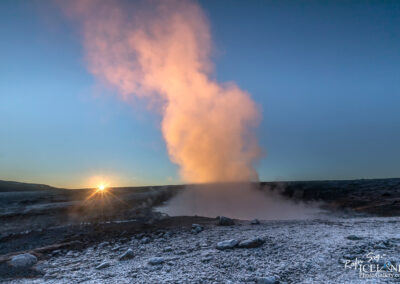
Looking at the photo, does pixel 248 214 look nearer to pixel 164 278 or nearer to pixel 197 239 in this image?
pixel 197 239

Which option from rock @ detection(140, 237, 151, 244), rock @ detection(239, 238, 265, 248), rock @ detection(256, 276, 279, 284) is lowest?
rock @ detection(140, 237, 151, 244)

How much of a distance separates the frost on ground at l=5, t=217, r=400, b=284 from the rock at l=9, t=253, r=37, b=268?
30 cm

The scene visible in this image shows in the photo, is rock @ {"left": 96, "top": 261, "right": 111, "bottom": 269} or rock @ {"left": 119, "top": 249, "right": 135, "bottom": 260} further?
rock @ {"left": 119, "top": 249, "right": 135, "bottom": 260}

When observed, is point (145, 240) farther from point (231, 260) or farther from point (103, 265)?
point (231, 260)

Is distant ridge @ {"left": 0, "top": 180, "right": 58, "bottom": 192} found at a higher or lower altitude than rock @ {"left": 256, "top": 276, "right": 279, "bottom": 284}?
lower

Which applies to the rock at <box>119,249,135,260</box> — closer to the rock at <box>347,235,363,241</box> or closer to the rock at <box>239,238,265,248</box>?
the rock at <box>239,238,265,248</box>

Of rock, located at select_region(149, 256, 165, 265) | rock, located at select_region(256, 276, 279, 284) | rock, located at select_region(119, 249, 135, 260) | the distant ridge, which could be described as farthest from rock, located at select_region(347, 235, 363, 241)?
the distant ridge

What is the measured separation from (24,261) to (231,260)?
28.0 ft

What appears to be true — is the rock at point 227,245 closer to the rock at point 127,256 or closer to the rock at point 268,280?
the rock at point 268,280

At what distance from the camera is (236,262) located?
7.21 meters

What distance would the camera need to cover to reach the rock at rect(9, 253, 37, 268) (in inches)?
360

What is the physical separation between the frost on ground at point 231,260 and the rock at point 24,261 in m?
0.30

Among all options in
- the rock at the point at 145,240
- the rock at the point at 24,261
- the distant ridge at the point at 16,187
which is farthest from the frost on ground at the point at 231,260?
the distant ridge at the point at 16,187

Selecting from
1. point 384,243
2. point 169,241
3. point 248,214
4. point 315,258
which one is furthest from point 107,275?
point 248,214
